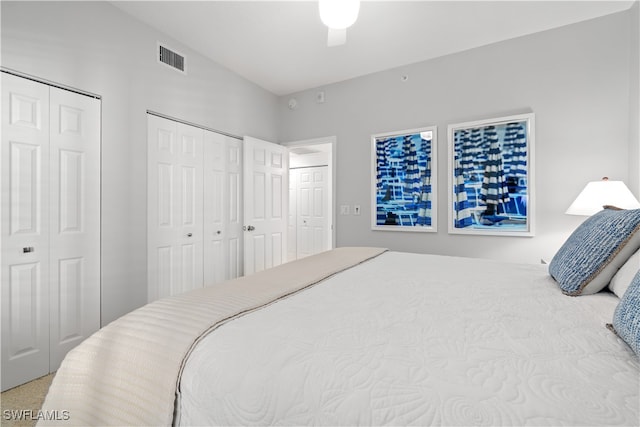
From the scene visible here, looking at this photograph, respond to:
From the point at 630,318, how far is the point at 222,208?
3275mm

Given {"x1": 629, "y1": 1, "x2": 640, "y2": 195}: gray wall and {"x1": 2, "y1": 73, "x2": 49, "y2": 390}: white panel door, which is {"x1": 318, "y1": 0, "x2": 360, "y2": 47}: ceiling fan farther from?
{"x1": 629, "y1": 1, "x2": 640, "y2": 195}: gray wall

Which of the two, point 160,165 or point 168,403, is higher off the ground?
point 160,165

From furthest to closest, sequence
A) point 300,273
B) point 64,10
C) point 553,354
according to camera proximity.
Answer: point 64,10 < point 300,273 < point 553,354

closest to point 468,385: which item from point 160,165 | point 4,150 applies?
point 4,150

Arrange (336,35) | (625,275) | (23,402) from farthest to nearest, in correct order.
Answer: (336,35), (23,402), (625,275)

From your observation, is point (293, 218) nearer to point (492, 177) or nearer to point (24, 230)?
point (492, 177)

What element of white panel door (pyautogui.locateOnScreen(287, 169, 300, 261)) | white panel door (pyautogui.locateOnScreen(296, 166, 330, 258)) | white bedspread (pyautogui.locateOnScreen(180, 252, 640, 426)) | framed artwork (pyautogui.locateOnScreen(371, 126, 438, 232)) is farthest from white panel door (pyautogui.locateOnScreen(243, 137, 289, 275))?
white bedspread (pyautogui.locateOnScreen(180, 252, 640, 426))

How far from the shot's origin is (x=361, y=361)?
0.71 metres

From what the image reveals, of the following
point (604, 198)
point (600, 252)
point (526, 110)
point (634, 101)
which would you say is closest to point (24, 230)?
point (600, 252)

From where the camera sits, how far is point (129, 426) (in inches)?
31.6

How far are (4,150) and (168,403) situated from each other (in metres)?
2.08

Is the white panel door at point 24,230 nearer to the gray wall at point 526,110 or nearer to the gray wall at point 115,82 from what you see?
the gray wall at point 115,82

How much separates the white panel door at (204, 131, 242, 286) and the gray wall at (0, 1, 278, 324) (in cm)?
51

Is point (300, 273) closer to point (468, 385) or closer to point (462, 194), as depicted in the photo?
point (468, 385)
